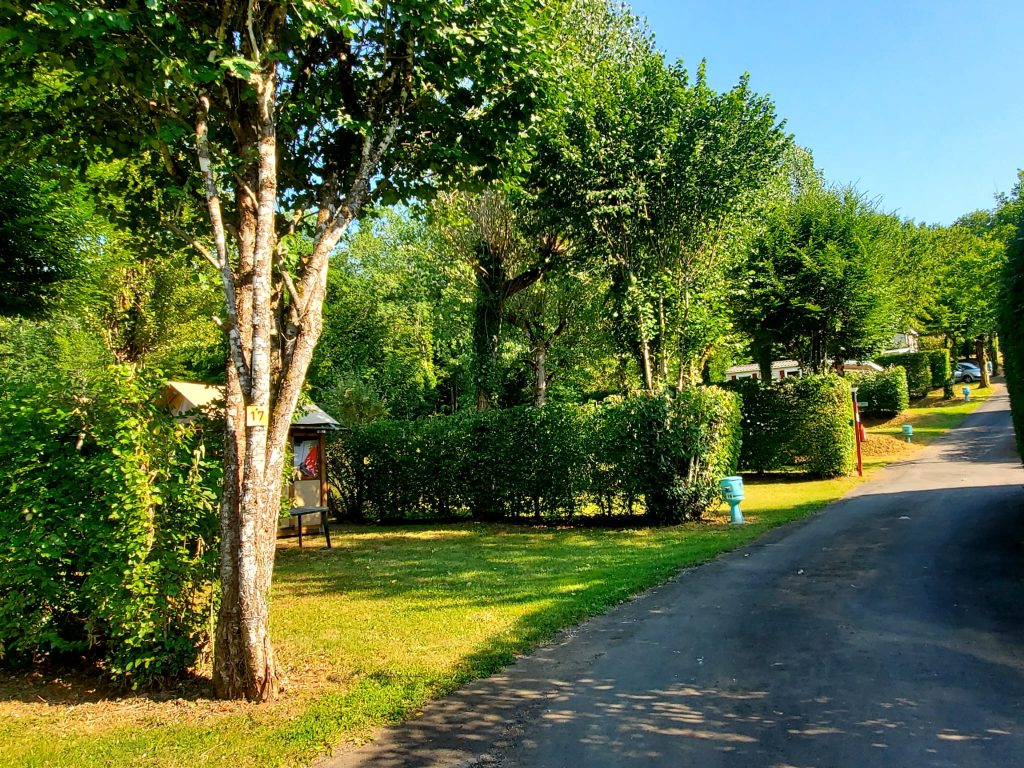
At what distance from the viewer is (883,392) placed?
2775 centimetres

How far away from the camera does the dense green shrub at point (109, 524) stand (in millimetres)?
4965

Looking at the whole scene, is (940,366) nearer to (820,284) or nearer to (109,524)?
(820,284)

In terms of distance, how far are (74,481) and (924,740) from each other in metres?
6.36

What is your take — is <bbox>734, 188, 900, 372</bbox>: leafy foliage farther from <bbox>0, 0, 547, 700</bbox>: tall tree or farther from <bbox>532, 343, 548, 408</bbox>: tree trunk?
<bbox>0, 0, 547, 700</bbox>: tall tree

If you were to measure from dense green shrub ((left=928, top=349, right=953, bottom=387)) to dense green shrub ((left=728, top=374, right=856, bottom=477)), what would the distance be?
2054 cm

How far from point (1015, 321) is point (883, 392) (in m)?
22.1

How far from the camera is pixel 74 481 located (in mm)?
5250

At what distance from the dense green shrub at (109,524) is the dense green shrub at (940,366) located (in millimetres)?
38157

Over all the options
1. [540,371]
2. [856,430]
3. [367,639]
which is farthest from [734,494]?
[540,371]

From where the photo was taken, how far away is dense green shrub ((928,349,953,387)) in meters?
33.6

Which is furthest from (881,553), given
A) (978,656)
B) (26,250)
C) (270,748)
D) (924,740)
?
(26,250)

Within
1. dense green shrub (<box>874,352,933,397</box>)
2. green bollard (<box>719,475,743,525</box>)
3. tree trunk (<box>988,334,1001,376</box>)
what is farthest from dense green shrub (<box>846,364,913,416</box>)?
tree trunk (<box>988,334,1001,376</box>)

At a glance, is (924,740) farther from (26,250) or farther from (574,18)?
(574,18)

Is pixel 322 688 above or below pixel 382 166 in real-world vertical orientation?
below
